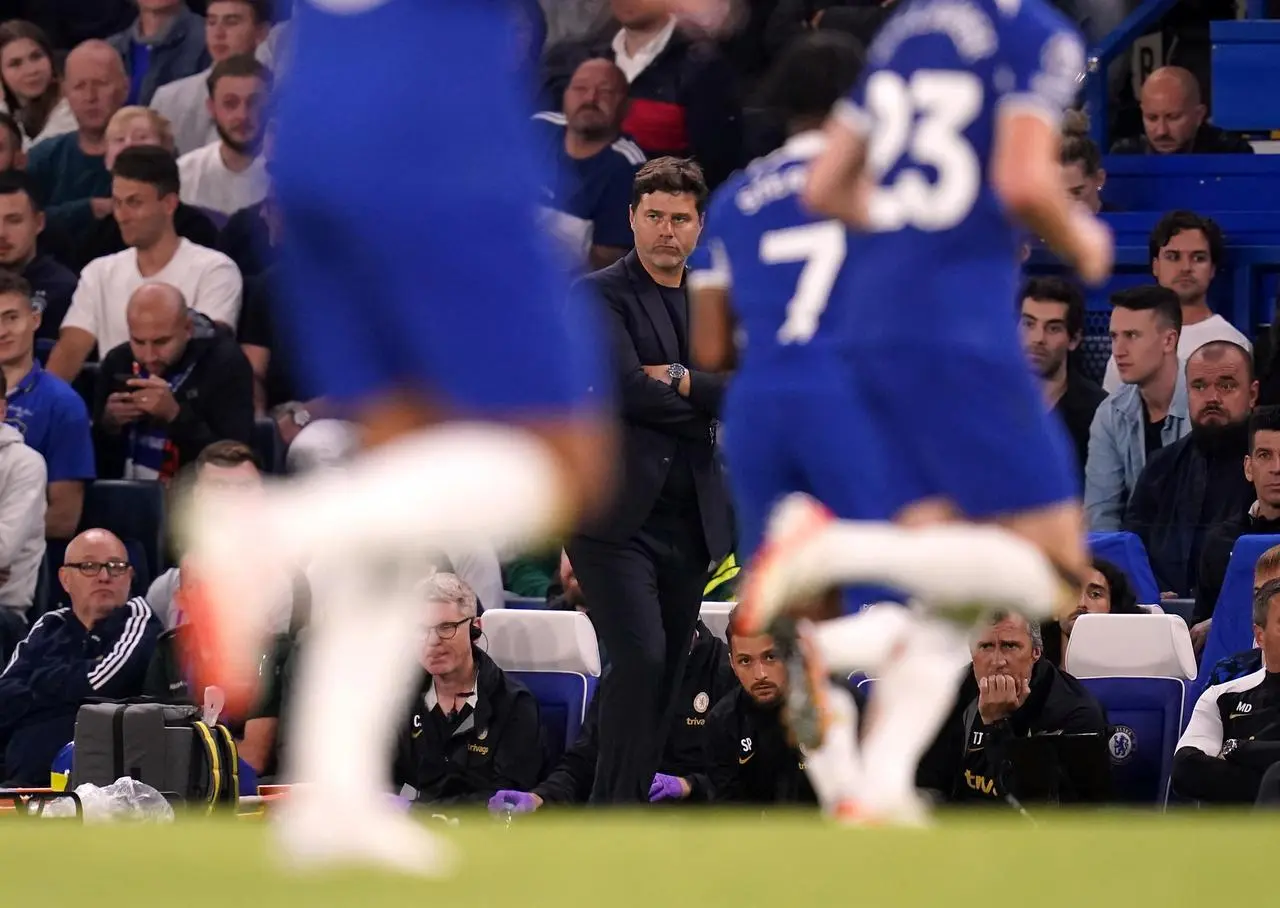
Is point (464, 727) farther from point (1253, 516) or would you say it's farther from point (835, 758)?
point (835, 758)

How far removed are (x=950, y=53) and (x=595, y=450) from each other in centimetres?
133

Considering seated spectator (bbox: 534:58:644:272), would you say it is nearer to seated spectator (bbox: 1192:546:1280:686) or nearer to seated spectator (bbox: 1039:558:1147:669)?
seated spectator (bbox: 1039:558:1147:669)

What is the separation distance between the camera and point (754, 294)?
206 inches

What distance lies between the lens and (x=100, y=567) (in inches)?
356

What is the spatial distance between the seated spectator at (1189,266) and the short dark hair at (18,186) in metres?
5.05

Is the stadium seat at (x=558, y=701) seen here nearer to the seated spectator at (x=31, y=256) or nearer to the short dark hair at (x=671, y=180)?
the short dark hair at (x=671, y=180)

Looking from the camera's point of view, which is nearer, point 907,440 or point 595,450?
point 595,450

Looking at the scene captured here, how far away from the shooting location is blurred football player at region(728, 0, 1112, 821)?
4.33 meters

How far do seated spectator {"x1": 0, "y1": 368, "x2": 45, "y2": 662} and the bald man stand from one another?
555cm

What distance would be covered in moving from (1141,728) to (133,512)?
14.2ft

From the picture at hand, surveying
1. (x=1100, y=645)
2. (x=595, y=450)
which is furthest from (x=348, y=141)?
(x=1100, y=645)

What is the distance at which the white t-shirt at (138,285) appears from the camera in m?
10.9

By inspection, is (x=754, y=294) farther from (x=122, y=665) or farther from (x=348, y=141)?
(x=122, y=665)

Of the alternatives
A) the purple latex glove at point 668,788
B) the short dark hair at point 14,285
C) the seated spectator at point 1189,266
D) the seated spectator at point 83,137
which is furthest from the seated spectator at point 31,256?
the seated spectator at point 1189,266
